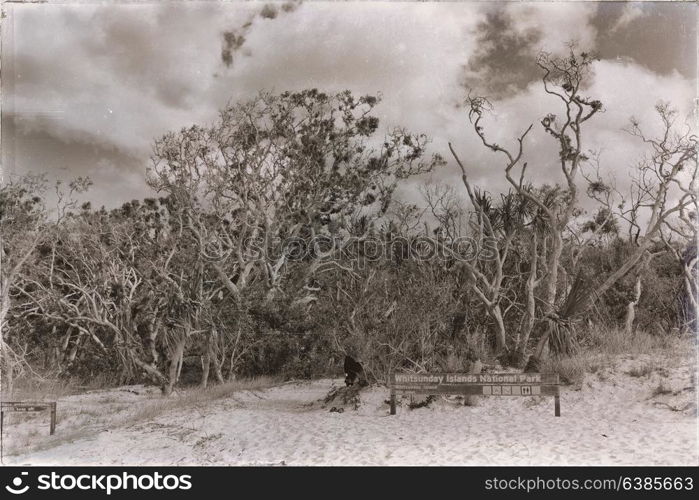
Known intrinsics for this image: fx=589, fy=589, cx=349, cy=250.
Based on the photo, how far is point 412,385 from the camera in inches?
419

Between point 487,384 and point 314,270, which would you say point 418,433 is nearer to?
point 487,384

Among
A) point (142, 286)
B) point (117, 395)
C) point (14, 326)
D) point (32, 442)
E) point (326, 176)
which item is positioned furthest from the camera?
point (326, 176)

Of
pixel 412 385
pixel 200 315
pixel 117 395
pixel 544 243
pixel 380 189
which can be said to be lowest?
pixel 117 395

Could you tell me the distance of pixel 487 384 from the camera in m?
10.2

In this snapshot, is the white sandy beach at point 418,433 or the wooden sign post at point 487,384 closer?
the white sandy beach at point 418,433

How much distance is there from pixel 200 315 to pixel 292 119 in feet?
28.2

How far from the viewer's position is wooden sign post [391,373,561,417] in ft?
33.1

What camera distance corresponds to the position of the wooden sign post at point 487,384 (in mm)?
10094

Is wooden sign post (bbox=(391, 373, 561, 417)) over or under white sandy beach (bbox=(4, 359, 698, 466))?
over

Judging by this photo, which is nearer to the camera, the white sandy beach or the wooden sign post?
the white sandy beach

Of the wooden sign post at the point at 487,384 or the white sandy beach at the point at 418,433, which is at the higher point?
the wooden sign post at the point at 487,384

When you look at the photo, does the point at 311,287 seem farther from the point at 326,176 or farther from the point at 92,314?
the point at 92,314
